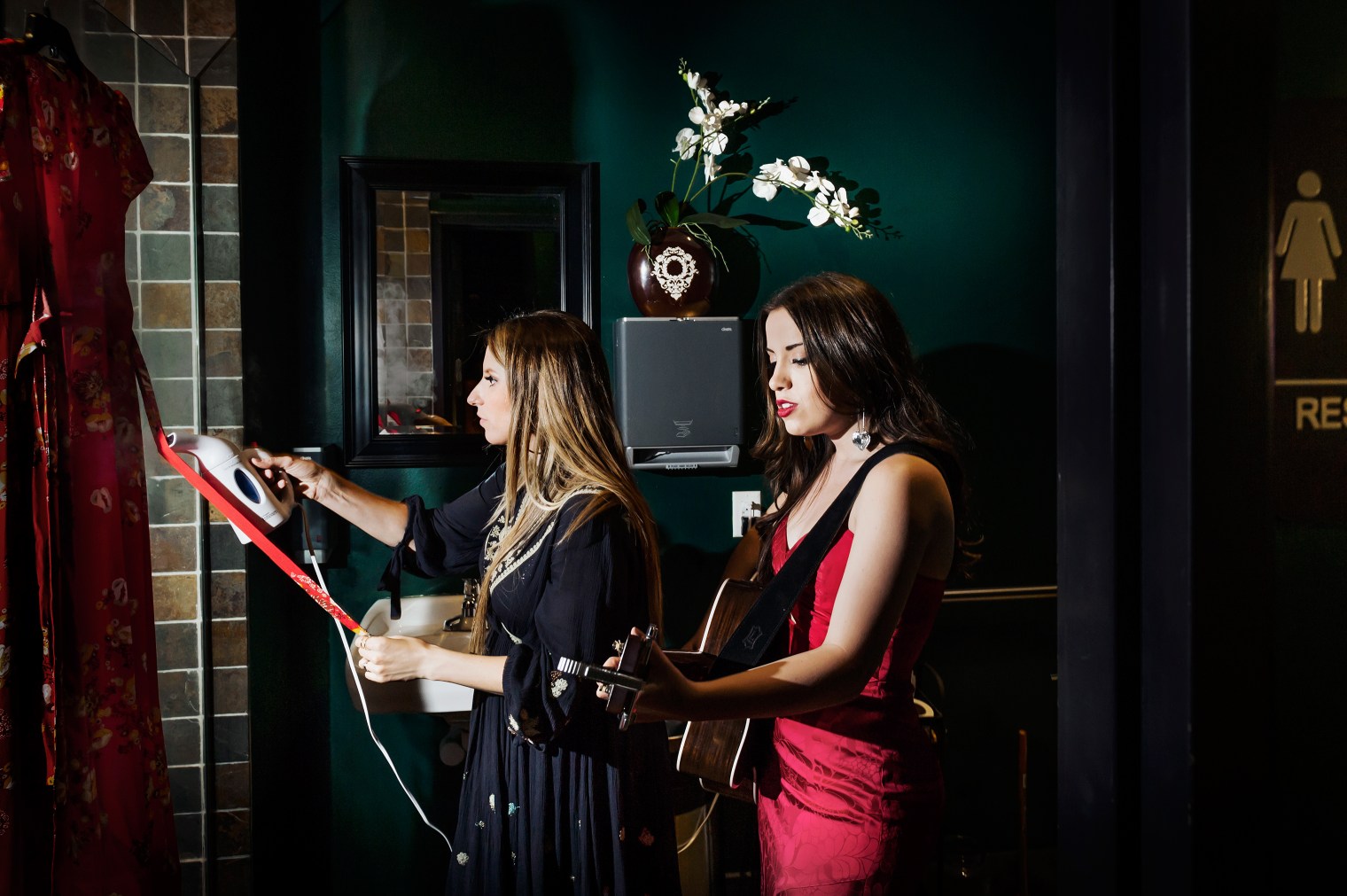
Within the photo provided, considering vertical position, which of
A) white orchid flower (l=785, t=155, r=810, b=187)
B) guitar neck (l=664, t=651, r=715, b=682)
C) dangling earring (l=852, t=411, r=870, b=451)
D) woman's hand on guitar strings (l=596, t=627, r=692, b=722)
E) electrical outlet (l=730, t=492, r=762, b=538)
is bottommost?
guitar neck (l=664, t=651, r=715, b=682)

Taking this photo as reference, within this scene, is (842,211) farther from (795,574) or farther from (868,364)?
(795,574)

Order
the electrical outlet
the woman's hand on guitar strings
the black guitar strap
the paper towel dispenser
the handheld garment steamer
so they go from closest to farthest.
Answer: the woman's hand on guitar strings
the black guitar strap
the handheld garment steamer
the paper towel dispenser
the electrical outlet

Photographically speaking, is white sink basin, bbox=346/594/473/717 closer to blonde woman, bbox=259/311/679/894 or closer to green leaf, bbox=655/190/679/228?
blonde woman, bbox=259/311/679/894

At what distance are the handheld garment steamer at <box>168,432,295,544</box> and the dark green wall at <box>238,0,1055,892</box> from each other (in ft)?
1.54

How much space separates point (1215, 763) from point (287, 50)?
2.62 metres

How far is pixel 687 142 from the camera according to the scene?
248 cm

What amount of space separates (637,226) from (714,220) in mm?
221

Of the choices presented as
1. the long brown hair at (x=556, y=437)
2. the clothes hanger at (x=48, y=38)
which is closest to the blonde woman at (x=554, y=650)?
the long brown hair at (x=556, y=437)

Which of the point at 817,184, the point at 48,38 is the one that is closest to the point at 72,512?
the point at 48,38

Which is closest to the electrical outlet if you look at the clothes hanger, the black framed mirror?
the black framed mirror

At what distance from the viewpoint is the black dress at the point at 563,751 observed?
139 centimetres

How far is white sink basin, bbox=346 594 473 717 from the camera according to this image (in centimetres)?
200

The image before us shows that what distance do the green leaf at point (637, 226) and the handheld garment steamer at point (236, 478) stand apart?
1.16 m

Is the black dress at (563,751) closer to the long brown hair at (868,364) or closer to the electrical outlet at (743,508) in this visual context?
the long brown hair at (868,364)
